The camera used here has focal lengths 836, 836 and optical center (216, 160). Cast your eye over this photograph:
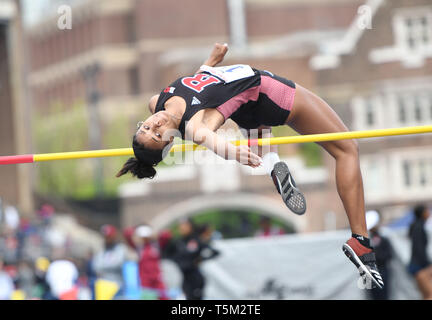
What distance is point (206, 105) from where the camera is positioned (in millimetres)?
5105

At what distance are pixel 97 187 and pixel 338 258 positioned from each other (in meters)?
25.9

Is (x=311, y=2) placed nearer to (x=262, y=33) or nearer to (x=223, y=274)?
(x=262, y=33)

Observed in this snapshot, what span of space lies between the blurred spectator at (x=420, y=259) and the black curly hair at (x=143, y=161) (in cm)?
425

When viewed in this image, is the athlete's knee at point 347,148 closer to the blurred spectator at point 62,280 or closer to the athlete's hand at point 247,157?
the athlete's hand at point 247,157

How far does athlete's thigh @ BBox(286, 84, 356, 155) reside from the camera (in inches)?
212

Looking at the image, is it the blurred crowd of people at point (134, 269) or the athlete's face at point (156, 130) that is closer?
the athlete's face at point (156, 130)

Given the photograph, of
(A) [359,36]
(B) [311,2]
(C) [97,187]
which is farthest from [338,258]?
(B) [311,2]

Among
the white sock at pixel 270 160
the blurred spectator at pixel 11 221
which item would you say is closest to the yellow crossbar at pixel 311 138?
the white sock at pixel 270 160

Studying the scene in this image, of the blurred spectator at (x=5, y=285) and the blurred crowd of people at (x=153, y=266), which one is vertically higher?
the blurred crowd of people at (x=153, y=266)

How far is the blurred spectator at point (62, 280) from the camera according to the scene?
8.81 m

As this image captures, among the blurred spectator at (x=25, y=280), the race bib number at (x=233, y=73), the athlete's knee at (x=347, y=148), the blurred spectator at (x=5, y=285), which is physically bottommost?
the blurred spectator at (x=25, y=280)

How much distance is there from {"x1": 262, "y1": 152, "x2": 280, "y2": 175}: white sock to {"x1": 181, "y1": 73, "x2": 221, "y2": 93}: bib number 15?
742 mm

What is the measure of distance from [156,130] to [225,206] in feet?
81.4

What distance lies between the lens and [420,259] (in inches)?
347
